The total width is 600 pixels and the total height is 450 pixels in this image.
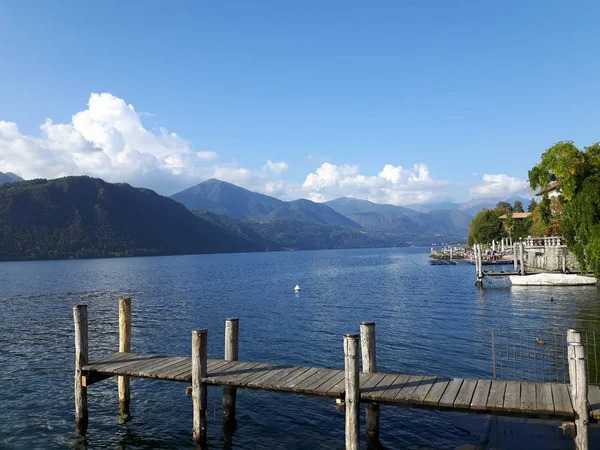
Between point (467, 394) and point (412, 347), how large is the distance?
15.1 metres

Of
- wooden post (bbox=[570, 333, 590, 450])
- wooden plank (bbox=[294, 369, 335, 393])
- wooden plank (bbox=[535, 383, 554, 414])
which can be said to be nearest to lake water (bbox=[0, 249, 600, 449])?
wooden plank (bbox=[294, 369, 335, 393])

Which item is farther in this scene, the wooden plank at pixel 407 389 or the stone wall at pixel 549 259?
the stone wall at pixel 549 259

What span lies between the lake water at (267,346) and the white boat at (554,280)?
5.08 ft

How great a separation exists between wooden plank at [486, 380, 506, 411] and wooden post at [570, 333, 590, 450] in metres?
1.55

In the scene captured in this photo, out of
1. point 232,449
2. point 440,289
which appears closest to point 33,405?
point 232,449

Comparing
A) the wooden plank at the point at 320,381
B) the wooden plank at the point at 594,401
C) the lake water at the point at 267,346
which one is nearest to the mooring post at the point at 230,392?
the lake water at the point at 267,346

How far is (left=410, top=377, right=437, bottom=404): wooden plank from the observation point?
1113cm

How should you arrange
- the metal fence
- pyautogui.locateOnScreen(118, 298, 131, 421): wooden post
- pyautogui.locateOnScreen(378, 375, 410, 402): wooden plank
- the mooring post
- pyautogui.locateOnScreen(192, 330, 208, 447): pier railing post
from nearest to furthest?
pyautogui.locateOnScreen(378, 375, 410, 402): wooden plank
pyautogui.locateOnScreen(192, 330, 208, 447): pier railing post
the mooring post
pyautogui.locateOnScreen(118, 298, 131, 421): wooden post
the metal fence

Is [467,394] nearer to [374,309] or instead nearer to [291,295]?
[374,309]

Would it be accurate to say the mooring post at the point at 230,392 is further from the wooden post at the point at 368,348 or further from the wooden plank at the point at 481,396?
the wooden plank at the point at 481,396

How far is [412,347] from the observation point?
1025 inches

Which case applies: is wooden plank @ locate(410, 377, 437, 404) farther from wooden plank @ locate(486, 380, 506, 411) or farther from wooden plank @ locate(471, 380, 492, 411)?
wooden plank @ locate(486, 380, 506, 411)

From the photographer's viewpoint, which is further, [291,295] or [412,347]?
[291,295]

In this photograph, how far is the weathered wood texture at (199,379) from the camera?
1320 centimetres
